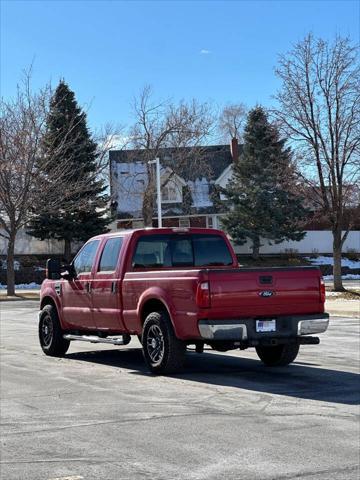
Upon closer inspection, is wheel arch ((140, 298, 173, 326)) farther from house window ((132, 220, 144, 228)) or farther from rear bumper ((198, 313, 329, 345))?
house window ((132, 220, 144, 228))

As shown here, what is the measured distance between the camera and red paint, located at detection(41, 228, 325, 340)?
8984mm

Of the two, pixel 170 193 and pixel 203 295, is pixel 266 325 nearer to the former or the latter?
pixel 203 295

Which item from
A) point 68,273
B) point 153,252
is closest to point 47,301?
point 68,273

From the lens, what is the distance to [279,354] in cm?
Answer: 1055

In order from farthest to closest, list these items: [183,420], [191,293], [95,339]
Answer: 1. [95,339]
2. [191,293]
3. [183,420]

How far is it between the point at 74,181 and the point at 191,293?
119 feet

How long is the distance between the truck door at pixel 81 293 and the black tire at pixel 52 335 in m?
0.40

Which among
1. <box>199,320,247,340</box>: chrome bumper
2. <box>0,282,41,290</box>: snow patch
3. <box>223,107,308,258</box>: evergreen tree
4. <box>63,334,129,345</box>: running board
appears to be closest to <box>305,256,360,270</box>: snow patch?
<box>223,107,308,258</box>: evergreen tree

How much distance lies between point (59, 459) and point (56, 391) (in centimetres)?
314

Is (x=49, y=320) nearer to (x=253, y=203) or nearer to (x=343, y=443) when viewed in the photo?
(x=343, y=443)

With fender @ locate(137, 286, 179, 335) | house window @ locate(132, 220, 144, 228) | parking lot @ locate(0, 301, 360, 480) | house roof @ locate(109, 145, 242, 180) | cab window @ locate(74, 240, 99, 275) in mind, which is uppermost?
house roof @ locate(109, 145, 242, 180)

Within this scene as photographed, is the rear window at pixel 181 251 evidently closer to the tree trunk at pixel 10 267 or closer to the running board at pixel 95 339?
the running board at pixel 95 339

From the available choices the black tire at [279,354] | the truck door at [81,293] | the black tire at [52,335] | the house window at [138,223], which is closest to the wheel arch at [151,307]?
the truck door at [81,293]

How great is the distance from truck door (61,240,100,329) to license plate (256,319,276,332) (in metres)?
3.25
